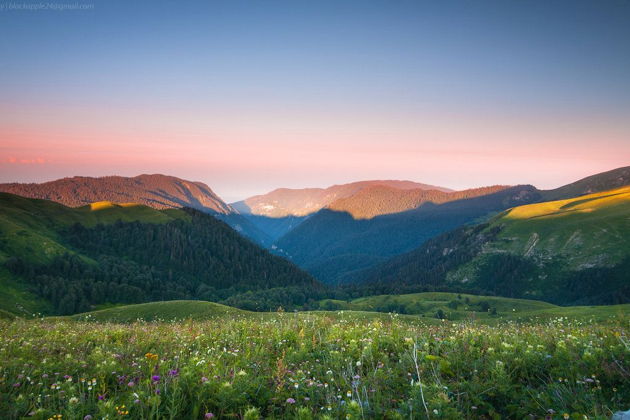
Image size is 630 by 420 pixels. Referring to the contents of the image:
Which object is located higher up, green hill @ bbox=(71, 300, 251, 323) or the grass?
the grass

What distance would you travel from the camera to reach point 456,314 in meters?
121

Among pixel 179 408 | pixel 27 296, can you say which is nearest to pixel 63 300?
pixel 27 296

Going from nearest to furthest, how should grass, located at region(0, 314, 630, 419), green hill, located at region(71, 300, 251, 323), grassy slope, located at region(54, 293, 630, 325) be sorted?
grass, located at region(0, 314, 630, 419) → grassy slope, located at region(54, 293, 630, 325) → green hill, located at region(71, 300, 251, 323)

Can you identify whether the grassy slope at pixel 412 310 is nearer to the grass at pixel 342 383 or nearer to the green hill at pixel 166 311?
the green hill at pixel 166 311

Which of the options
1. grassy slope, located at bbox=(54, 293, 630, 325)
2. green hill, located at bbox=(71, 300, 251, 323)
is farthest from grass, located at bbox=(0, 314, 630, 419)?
green hill, located at bbox=(71, 300, 251, 323)

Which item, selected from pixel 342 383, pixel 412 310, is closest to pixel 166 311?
pixel 342 383

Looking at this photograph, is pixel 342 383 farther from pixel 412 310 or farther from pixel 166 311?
pixel 412 310

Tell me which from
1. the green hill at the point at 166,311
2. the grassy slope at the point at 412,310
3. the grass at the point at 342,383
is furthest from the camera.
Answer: the green hill at the point at 166,311

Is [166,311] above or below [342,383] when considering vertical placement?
below

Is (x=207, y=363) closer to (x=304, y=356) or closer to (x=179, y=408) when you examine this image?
(x=179, y=408)

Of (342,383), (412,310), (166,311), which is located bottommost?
(412,310)

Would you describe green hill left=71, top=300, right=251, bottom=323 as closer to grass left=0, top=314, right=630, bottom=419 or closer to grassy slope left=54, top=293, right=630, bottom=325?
grassy slope left=54, top=293, right=630, bottom=325

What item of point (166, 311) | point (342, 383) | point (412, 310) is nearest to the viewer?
point (342, 383)

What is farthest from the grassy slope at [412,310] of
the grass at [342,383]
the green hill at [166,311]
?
the grass at [342,383]
